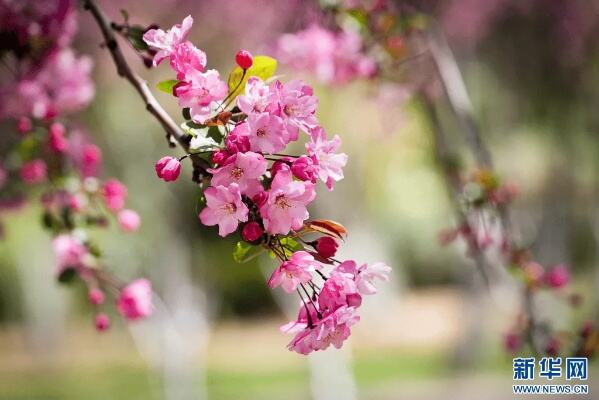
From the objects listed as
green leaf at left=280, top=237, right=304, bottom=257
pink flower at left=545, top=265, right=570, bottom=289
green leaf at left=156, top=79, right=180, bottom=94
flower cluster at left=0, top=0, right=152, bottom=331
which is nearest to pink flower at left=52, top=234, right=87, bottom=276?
flower cluster at left=0, top=0, right=152, bottom=331

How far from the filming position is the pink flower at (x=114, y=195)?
1.96 meters

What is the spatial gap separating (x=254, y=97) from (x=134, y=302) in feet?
2.95

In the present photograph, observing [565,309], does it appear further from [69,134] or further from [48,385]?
[69,134]

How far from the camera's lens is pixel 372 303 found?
65.4 ft

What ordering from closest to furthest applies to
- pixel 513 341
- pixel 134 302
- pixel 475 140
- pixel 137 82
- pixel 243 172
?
pixel 243 172 < pixel 137 82 < pixel 134 302 < pixel 475 140 < pixel 513 341

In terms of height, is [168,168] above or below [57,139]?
below

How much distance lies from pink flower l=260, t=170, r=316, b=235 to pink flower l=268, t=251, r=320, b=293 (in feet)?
0.16

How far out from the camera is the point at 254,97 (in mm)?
1111

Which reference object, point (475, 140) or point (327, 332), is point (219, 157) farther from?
point (475, 140)

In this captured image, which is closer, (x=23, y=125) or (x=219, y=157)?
(x=219, y=157)

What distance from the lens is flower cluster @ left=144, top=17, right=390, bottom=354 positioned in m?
1.07

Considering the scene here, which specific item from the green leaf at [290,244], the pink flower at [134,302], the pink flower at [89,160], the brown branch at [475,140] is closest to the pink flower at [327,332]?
the green leaf at [290,244]

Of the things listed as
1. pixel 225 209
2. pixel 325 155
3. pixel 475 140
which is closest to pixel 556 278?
pixel 475 140

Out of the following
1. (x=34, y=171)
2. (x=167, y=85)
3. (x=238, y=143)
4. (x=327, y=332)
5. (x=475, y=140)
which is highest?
(x=475, y=140)
